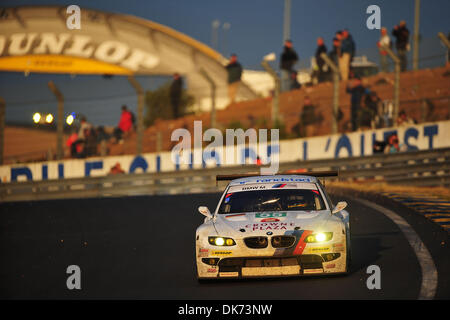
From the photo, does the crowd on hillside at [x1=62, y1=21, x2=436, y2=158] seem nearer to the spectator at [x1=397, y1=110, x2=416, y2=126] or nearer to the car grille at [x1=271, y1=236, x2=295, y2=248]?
the spectator at [x1=397, y1=110, x2=416, y2=126]

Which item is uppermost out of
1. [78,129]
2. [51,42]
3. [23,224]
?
[51,42]

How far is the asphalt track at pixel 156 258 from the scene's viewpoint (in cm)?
863

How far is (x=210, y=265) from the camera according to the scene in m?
9.29

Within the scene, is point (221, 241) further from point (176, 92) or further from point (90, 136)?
point (176, 92)

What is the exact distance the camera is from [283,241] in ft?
30.2

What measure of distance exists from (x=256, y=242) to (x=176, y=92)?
20920 mm

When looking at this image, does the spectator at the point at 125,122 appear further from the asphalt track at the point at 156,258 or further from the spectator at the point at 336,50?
the asphalt track at the point at 156,258

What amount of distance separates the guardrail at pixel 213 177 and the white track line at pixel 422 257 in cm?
602

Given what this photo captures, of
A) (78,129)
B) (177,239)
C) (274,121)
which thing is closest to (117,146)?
(78,129)

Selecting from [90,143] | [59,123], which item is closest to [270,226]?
[59,123]

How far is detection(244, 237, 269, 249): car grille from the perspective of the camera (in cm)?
919

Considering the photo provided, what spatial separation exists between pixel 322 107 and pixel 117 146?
24.0 ft

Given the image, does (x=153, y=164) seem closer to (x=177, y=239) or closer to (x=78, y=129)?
(x=78, y=129)

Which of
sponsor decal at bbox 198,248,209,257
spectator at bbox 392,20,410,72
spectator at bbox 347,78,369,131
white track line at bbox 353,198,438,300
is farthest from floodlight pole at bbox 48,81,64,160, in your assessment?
sponsor decal at bbox 198,248,209,257
